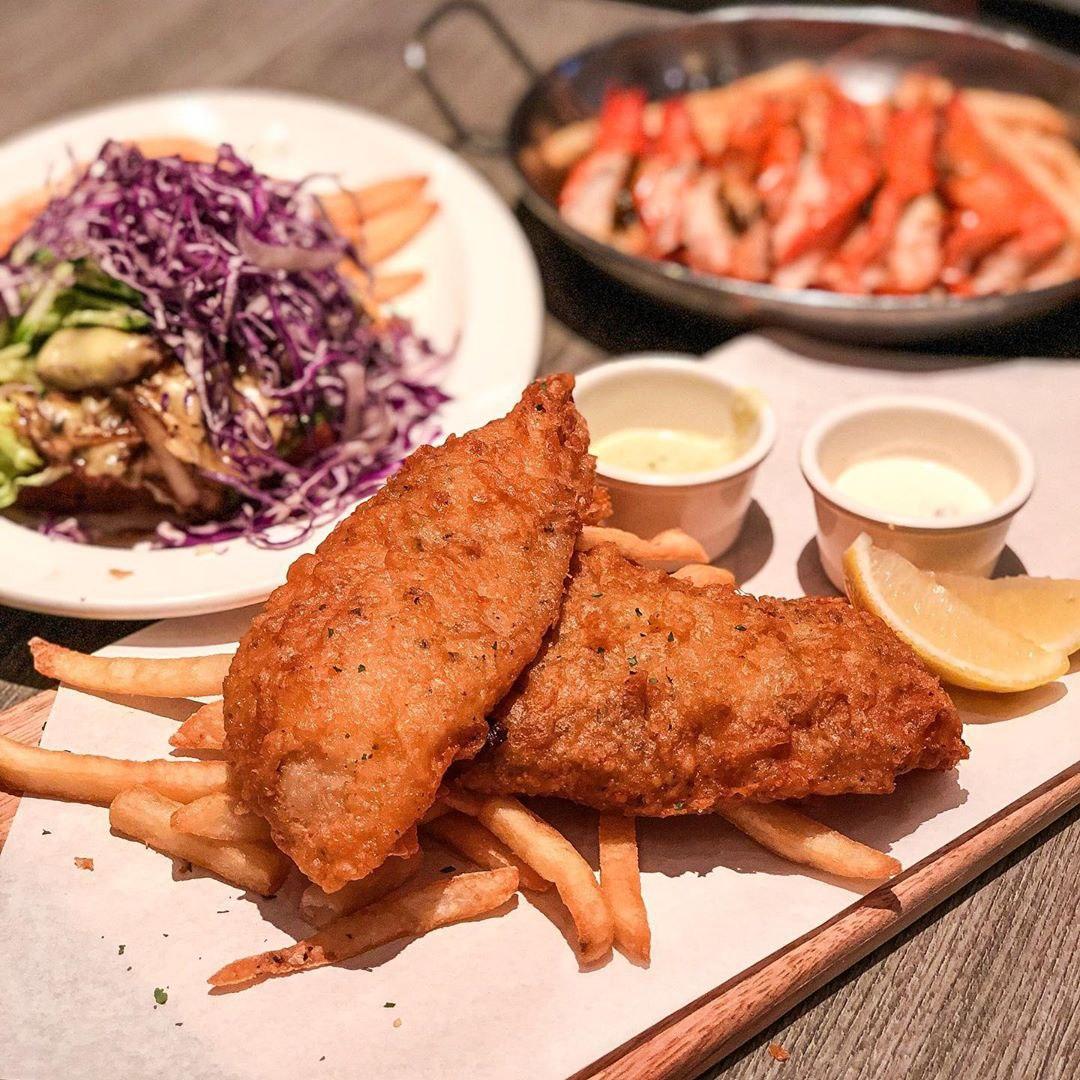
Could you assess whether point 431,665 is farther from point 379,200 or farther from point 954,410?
point 379,200

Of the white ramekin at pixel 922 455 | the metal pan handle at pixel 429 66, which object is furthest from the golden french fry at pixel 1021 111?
the white ramekin at pixel 922 455

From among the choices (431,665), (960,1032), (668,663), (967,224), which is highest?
(431,665)

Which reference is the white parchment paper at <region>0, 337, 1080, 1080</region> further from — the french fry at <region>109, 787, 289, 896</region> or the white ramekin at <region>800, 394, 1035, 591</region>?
the white ramekin at <region>800, 394, 1035, 591</region>

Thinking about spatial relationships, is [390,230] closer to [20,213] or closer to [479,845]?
[20,213]

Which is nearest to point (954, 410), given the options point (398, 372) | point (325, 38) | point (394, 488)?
point (394, 488)

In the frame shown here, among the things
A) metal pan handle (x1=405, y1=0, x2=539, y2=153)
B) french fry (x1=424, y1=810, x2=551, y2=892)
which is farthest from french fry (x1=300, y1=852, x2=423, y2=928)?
metal pan handle (x1=405, y1=0, x2=539, y2=153)
